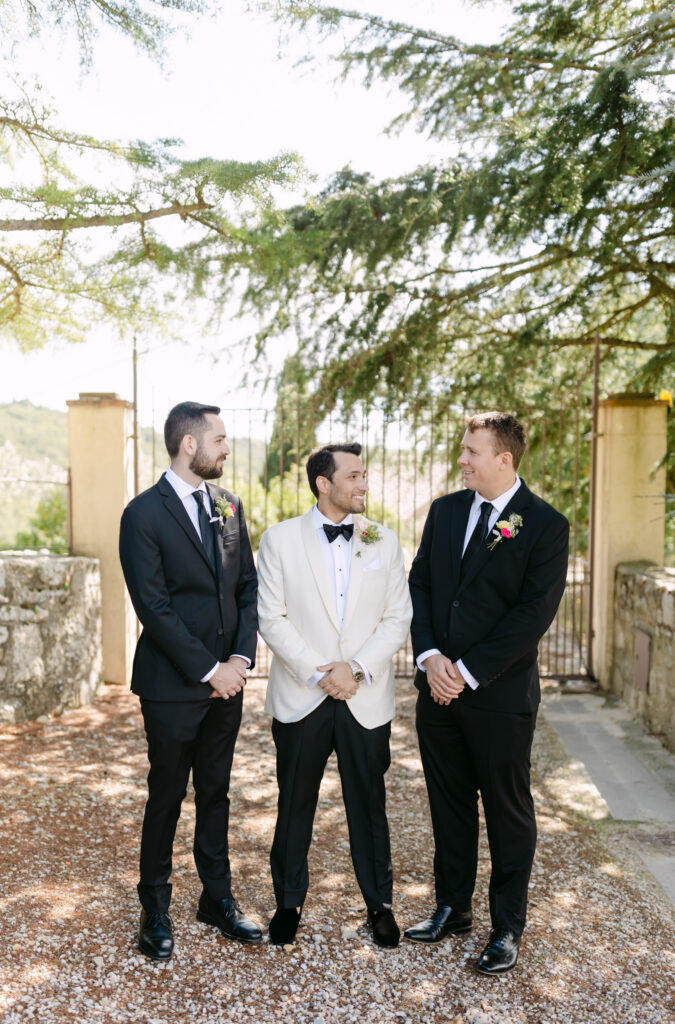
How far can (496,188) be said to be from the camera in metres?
5.84

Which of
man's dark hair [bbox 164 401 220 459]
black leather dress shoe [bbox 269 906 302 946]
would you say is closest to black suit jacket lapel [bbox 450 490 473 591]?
man's dark hair [bbox 164 401 220 459]

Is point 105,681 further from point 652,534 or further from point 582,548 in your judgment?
point 582,548

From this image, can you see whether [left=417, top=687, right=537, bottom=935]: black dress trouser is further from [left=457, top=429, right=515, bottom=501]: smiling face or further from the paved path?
the paved path

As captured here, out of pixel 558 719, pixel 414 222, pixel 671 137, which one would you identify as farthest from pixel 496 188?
pixel 558 719

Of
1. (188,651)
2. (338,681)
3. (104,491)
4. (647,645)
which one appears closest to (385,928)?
(338,681)

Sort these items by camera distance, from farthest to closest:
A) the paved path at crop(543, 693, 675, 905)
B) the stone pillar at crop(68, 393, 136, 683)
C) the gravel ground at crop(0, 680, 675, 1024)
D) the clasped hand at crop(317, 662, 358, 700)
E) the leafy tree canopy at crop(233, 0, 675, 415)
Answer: the stone pillar at crop(68, 393, 136, 683)
the leafy tree canopy at crop(233, 0, 675, 415)
the paved path at crop(543, 693, 675, 905)
the clasped hand at crop(317, 662, 358, 700)
the gravel ground at crop(0, 680, 675, 1024)

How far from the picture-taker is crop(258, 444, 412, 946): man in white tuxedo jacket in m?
2.96

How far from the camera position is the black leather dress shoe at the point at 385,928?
2.93m

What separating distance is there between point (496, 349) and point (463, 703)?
4.82 meters

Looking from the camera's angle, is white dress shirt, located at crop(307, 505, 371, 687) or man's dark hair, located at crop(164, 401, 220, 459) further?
white dress shirt, located at crop(307, 505, 371, 687)

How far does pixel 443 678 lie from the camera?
287cm

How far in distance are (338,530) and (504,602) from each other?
646mm

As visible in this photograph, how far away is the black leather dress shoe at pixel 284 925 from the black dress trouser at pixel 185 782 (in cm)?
20

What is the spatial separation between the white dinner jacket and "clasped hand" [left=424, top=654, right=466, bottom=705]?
0.52ft
